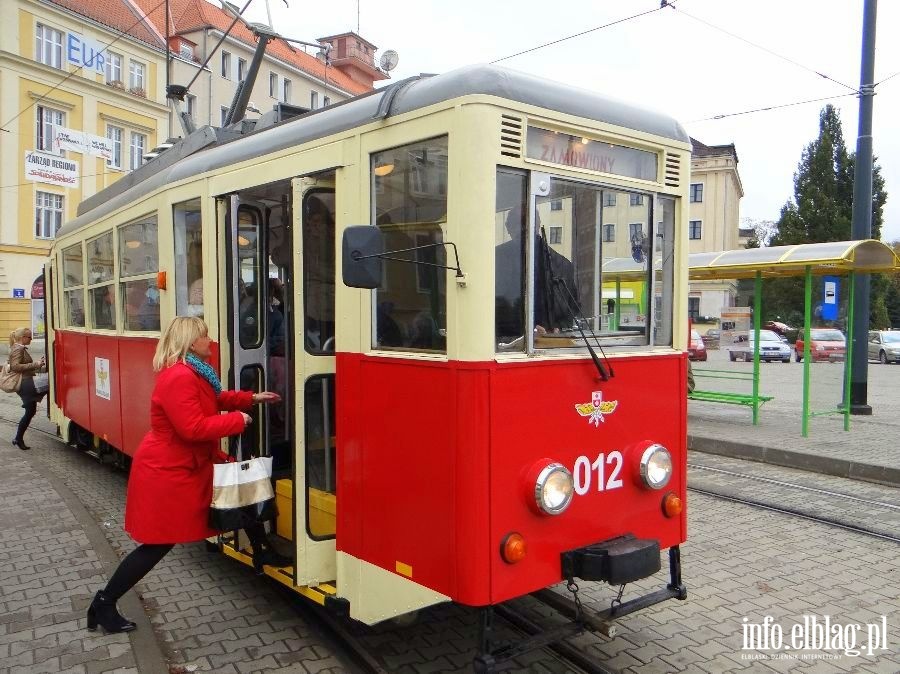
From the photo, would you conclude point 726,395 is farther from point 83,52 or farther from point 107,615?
point 83,52

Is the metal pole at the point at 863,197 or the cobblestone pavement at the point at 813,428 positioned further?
the metal pole at the point at 863,197

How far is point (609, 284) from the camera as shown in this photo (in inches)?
158

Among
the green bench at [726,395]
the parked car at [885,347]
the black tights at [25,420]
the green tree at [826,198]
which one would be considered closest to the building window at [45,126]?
the black tights at [25,420]

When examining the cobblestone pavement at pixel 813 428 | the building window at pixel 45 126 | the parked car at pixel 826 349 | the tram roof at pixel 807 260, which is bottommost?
the cobblestone pavement at pixel 813 428

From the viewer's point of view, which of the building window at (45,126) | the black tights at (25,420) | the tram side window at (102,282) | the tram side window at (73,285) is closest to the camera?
the tram side window at (102,282)

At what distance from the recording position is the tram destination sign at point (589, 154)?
3438mm

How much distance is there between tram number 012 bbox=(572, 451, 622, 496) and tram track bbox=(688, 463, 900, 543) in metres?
3.72

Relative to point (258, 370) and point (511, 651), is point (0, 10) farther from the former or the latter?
point (511, 651)

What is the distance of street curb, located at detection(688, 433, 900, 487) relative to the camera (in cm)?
841

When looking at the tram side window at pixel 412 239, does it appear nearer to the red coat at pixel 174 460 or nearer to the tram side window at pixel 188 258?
the red coat at pixel 174 460

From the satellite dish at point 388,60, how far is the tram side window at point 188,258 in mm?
2580

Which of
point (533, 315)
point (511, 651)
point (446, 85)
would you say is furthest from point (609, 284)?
point (511, 651)

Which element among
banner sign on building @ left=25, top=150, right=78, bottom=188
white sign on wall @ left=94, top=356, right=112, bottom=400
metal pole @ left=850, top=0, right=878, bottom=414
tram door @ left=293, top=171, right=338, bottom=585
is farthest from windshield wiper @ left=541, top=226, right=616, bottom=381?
banner sign on building @ left=25, top=150, right=78, bottom=188

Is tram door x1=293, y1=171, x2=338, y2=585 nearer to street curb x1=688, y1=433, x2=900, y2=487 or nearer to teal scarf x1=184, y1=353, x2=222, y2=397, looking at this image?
teal scarf x1=184, y1=353, x2=222, y2=397
